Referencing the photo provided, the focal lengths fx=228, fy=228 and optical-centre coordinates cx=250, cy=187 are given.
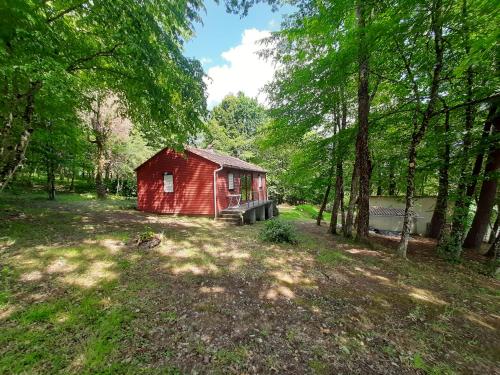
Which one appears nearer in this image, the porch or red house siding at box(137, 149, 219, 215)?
the porch

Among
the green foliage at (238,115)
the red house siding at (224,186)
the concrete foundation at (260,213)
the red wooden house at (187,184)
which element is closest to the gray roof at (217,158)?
the red wooden house at (187,184)

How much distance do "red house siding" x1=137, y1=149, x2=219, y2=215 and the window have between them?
0.63 feet

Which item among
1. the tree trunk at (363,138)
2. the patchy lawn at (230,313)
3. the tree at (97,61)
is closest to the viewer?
the patchy lawn at (230,313)

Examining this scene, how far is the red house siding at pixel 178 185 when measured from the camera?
42.5 feet

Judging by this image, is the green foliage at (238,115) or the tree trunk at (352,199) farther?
the green foliage at (238,115)

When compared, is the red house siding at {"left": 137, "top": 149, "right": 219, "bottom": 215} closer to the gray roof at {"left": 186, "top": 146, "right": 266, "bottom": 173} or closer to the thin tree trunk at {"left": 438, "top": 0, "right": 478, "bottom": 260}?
the gray roof at {"left": 186, "top": 146, "right": 266, "bottom": 173}

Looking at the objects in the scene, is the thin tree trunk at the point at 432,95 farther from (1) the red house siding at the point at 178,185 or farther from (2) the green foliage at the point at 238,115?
(2) the green foliage at the point at 238,115

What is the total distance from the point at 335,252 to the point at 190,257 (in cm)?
434

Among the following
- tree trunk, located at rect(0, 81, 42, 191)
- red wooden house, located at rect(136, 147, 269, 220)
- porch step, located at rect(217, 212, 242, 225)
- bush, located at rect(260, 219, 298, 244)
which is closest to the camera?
tree trunk, located at rect(0, 81, 42, 191)

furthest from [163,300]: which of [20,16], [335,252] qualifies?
[20,16]

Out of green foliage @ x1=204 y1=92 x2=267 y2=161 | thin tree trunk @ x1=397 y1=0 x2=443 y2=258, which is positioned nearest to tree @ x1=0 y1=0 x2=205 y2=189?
thin tree trunk @ x1=397 y1=0 x2=443 y2=258

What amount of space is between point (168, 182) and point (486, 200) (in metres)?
15.0

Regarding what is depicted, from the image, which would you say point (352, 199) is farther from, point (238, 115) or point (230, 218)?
point (238, 115)

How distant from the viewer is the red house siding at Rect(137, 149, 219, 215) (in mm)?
12945
